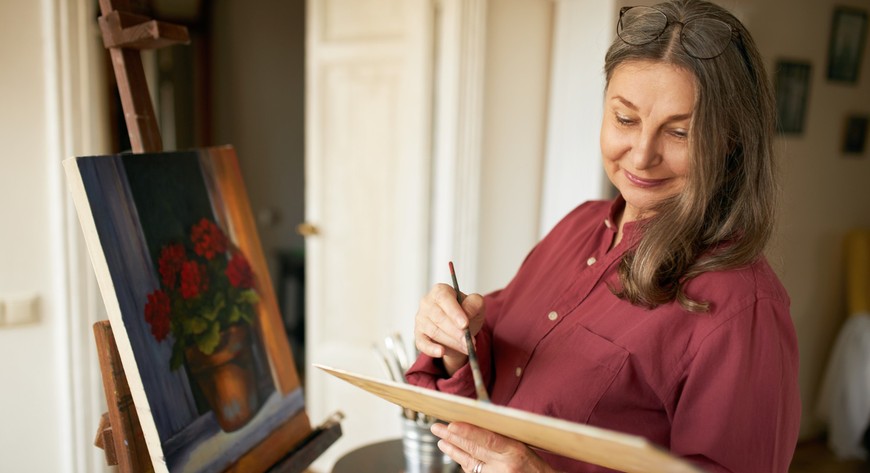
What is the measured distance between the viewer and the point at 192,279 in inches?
49.7

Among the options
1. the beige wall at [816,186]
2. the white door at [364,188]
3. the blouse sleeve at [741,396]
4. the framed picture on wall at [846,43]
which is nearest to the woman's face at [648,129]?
the blouse sleeve at [741,396]

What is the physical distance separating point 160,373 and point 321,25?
197 centimetres

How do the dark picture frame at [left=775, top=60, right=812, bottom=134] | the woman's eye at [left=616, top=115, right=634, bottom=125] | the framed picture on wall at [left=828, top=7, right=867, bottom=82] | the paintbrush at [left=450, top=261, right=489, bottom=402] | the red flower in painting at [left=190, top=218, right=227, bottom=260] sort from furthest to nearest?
the framed picture on wall at [left=828, top=7, right=867, bottom=82] → the dark picture frame at [left=775, top=60, right=812, bottom=134] → the red flower in painting at [left=190, top=218, right=227, bottom=260] → the woman's eye at [left=616, top=115, right=634, bottom=125] → the paintbrush at [left=450, top=261, right=489, bottom=402]

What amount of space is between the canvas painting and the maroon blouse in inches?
15.6

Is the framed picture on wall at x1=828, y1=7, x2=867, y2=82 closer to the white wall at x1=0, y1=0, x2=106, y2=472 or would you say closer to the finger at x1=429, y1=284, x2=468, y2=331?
the finger at x1=429, y1=284, x2=468, y2=331

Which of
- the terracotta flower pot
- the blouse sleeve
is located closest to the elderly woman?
the blouse sleeve

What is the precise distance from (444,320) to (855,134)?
3299 millimetres

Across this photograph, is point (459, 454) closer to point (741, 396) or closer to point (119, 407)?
point (741, 396)

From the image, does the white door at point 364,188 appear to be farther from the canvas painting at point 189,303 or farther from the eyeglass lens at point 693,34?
the eyeglass lens at point 693,34

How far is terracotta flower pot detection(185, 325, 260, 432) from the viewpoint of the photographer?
1.24 meters

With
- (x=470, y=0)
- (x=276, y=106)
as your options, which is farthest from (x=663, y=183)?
(x=276, y=106)

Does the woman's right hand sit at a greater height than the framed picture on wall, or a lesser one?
lesser

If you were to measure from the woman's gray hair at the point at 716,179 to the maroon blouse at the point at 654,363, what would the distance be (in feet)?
0.11

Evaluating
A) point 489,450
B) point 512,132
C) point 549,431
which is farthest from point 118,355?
point 512,132
